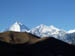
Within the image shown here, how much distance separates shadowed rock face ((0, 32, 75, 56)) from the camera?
104 ft

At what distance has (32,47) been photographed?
3256 cm

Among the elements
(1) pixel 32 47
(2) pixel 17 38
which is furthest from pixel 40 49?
(2) pixel 17 38

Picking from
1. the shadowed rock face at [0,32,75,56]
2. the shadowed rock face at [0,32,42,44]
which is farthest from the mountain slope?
the shadowed rock face at [0,32,42,44]

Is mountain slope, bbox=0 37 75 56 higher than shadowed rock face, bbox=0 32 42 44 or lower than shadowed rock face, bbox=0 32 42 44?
lower

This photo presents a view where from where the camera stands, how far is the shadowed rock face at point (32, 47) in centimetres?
3166

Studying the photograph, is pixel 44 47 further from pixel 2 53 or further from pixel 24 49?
pixel 2 53

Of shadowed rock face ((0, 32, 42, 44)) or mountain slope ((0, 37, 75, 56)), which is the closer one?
mountain slope ((0, 37, 75, 56))

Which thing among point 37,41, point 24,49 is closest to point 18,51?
point 24,49

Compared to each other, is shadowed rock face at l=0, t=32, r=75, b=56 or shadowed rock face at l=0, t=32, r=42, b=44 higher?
shadowed rock face at l=0, t=32, r=42, b=44

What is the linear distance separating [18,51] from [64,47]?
625cm

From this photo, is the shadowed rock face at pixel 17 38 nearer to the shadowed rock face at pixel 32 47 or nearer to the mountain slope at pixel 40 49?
the shadowed rock face at pixel 32 47

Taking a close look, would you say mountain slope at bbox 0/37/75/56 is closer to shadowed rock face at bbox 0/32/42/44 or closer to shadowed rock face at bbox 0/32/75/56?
shadowed rock face at bbox 0/32/75/56

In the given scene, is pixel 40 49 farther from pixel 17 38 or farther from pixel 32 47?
pixel 17 38

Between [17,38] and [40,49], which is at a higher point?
[17,38]
